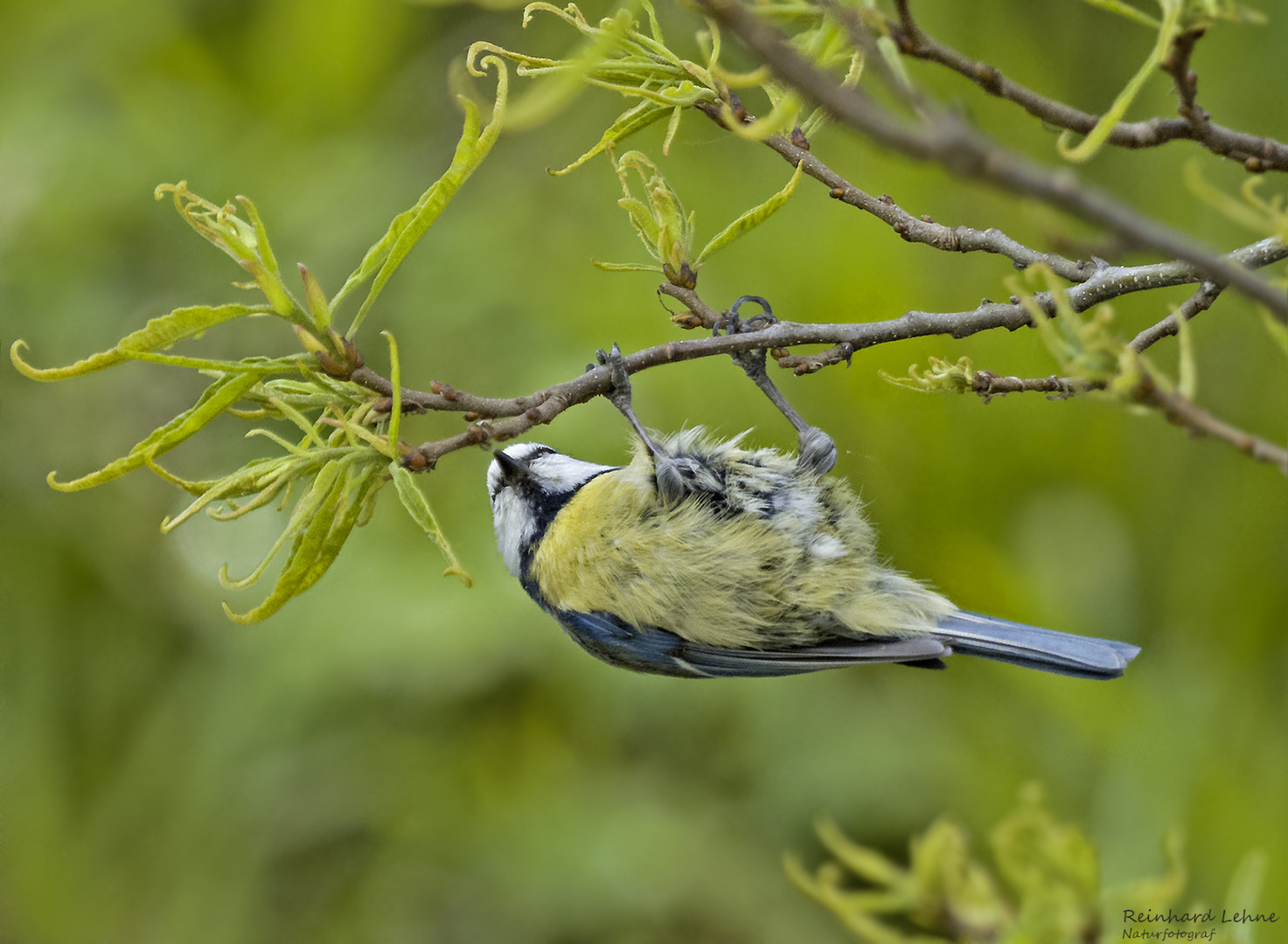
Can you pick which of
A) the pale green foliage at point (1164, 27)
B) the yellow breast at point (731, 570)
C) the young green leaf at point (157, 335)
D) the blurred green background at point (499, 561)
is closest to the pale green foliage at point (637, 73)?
the young green leaf at point (157, 335)

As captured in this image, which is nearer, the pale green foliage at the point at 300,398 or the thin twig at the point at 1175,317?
the pale green foliage at the point at 300,398

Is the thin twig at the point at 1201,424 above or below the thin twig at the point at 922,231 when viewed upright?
below

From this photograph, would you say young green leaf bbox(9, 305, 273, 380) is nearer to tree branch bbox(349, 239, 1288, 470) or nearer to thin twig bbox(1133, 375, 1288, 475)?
tree branch bbox(349, 239, 1288, 470)

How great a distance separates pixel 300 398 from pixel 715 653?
44.5 inches

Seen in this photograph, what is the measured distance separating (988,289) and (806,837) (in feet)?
5.79

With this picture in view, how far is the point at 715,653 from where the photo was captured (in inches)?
96.3

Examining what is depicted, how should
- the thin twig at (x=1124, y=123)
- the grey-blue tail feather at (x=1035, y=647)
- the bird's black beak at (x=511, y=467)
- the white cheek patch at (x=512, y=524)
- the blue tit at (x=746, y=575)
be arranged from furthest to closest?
the white cheek patch at (x=512, y=524) < the bird's black beak at (x=511, y=467) < the blue tit at (x=746, y=575) < the grey-blue tail feather at (x=1035, y=647) < the thin twig at (x=1124, y=123)

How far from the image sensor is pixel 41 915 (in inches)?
155

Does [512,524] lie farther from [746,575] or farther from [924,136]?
[924,136]

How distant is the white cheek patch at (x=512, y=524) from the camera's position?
2.66m

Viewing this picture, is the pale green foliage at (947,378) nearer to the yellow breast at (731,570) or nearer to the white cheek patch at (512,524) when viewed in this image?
the yellow breast at (731,570)

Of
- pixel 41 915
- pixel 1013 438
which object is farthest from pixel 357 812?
pixel 1013 438

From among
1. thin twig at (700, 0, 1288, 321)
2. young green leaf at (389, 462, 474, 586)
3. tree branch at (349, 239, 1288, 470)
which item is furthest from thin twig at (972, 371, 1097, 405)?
thin twig at (700, 0, 1288, 321)

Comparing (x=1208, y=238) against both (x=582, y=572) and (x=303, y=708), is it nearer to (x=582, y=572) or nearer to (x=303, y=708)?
(x=582, y=572)
